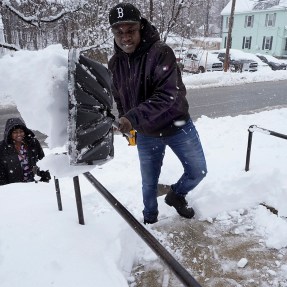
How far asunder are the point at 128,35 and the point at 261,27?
130 ft

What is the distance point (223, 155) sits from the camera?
4.66 metres

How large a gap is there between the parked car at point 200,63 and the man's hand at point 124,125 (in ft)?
67.3

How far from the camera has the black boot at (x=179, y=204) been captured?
121 inches

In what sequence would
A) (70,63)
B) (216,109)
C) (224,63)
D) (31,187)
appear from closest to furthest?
(70,63), (31,187), (216,109), (224,63)

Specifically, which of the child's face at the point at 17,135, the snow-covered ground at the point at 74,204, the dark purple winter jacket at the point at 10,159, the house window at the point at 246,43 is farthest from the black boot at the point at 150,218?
the house window at the point at 246,43

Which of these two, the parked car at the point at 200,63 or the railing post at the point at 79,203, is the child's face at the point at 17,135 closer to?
the railing post at the point at 79,203

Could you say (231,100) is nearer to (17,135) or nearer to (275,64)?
(17,135)

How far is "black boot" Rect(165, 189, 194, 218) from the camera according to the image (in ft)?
10.1

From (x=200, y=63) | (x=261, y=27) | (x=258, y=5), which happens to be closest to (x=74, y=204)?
(x=200, y=63)

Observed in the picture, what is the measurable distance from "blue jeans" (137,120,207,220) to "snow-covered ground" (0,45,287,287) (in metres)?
0.39

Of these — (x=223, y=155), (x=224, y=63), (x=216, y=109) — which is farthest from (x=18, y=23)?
(x=223, y=155)

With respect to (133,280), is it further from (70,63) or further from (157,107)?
(70,63)

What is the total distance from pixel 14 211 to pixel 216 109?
385 inches

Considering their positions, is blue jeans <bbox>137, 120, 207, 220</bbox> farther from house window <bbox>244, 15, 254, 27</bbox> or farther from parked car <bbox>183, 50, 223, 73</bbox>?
house window <bbox>244, 15, 254, 27</bbox>
